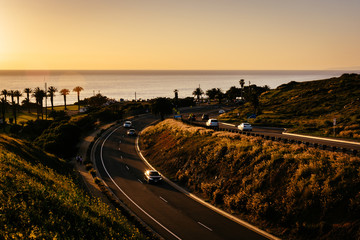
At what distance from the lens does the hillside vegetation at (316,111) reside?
47.3 meters

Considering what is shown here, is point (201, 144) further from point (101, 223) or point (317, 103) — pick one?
point (317, 103)

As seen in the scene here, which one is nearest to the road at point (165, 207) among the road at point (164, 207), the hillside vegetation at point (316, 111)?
the road at point (164, 207)

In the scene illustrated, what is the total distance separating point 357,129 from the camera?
140ft

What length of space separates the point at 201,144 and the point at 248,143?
8.30 meters

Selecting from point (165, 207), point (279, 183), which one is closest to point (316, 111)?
point (279, 183)

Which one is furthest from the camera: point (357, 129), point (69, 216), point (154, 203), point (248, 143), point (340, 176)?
point (357, 129)

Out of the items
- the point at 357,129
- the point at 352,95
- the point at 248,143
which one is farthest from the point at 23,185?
the point at 352,95

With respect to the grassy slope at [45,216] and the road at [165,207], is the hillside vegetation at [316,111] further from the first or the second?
the grassy slope at [45,216]

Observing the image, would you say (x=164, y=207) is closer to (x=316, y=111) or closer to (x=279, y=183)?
(x=279, y=183)

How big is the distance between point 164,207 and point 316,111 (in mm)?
53430

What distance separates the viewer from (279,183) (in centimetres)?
2464

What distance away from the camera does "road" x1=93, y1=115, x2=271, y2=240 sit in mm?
21828

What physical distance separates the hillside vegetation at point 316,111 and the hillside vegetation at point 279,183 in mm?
18029

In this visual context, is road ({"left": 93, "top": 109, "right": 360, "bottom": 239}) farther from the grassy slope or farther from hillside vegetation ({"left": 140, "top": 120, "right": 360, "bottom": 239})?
the grassy slope
